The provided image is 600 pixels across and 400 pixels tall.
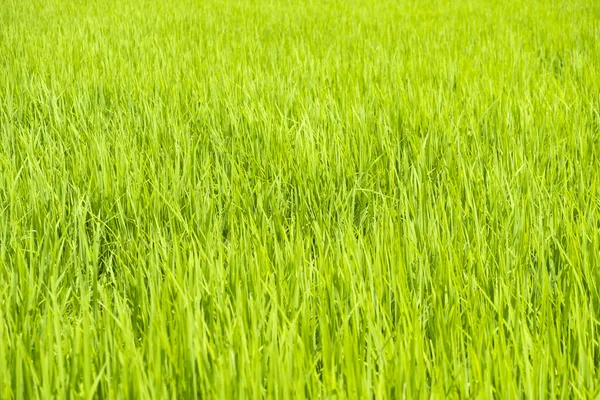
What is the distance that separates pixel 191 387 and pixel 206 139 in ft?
4.01

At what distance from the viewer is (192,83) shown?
2.66 meters

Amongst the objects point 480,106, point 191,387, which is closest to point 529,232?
point 191,387

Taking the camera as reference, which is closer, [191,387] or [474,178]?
[191,387]

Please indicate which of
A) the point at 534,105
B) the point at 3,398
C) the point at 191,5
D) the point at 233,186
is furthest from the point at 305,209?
the point at 191,5

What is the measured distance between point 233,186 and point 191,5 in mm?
4714

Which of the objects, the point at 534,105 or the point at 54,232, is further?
the point at 534,105

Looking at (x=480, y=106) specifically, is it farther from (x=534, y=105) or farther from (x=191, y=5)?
(x=191, y=5)

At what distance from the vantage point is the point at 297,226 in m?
1.29

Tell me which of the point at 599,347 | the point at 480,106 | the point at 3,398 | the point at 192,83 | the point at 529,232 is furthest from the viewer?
the point at 192,83

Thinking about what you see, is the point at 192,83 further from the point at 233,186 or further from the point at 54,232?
the point at 54,232

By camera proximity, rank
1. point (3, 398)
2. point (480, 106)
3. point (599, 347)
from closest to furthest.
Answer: point (3, 398), point (599, 347), point (480, 106)

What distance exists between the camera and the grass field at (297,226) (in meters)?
0.84

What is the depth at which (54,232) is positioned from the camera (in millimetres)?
1342

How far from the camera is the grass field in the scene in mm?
844
